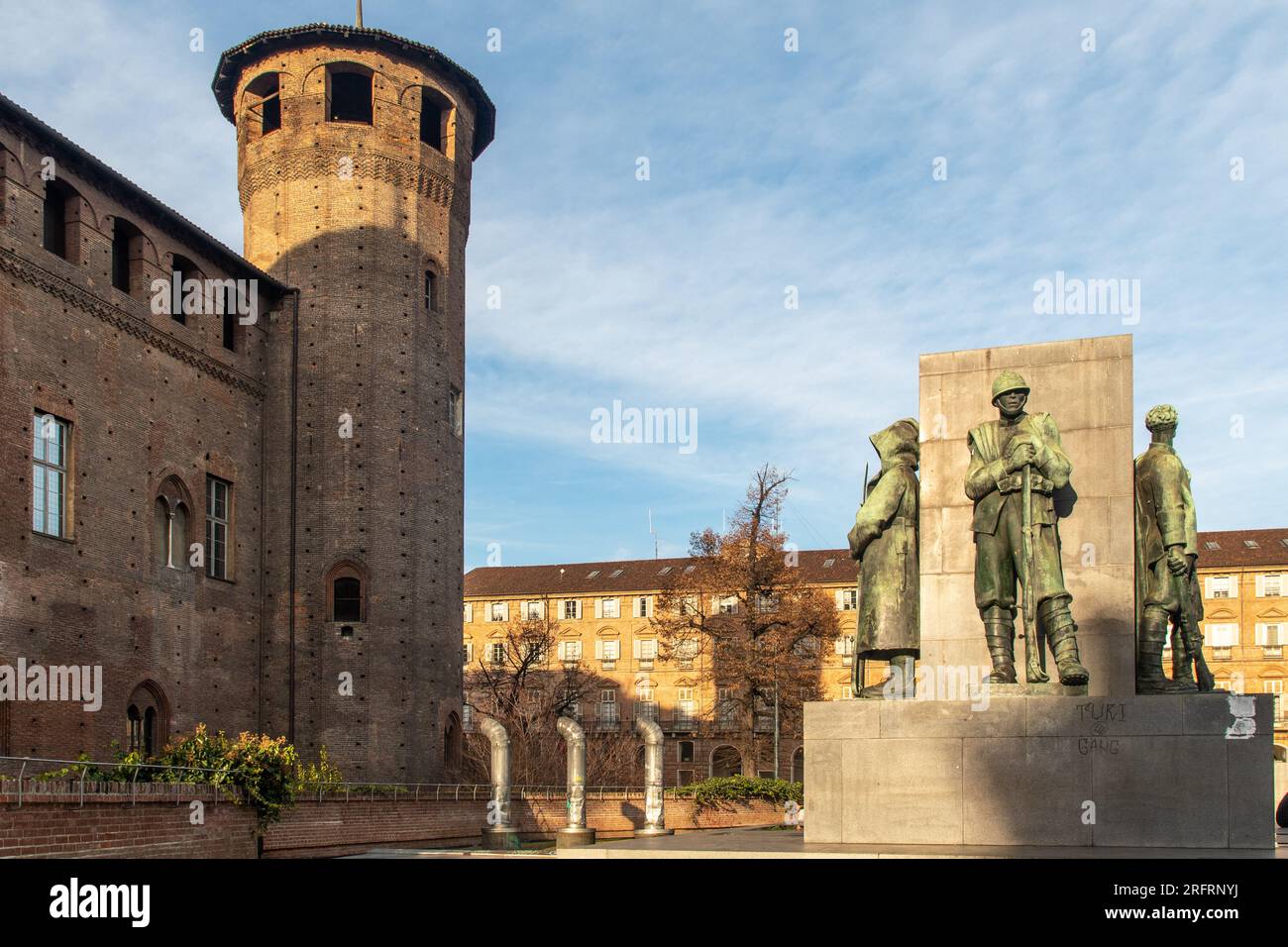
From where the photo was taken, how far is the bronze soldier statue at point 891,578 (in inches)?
535

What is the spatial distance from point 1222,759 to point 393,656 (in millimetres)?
30852

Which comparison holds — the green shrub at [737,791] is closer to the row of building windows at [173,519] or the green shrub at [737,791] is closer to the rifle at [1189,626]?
the row of building windows at [173,519]

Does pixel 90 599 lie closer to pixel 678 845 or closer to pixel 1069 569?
pixel 678 845

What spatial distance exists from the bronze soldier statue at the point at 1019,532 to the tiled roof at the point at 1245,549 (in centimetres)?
7207

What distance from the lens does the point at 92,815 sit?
66.8ft

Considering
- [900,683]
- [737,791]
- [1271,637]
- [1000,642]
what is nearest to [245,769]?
[900,683]

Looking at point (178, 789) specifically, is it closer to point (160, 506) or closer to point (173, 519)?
point (160, 506)

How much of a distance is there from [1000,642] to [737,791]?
32.0 meters

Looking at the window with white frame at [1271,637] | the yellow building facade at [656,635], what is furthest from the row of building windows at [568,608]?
the window with white frame at [1271,637]

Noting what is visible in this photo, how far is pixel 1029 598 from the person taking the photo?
12.4 m

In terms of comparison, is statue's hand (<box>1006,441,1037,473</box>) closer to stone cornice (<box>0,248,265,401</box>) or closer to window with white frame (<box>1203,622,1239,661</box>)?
stone cornice (<box>0,248,265,401</box>)

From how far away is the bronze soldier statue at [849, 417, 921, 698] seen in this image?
13.6m

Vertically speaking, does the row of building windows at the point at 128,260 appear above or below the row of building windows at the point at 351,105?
below

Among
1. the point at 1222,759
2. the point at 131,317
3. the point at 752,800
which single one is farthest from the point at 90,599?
the point at 1222,759
